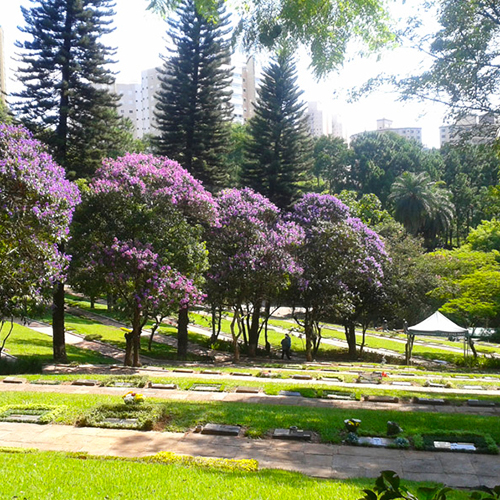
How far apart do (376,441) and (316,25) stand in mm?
6097

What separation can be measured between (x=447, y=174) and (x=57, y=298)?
3919cm

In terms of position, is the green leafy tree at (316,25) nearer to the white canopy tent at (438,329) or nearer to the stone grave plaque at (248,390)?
the stone grave plaque at (248,390)

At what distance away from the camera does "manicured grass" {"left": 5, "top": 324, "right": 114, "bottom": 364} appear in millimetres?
16531

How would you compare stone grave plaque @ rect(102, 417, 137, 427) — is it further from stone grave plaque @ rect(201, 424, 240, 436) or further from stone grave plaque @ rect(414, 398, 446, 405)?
stone grave plaque @ rect(414, 398, 446, 405)

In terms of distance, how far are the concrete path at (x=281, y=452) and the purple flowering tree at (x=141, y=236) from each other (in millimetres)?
6755

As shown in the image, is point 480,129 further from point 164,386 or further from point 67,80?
point 67,80

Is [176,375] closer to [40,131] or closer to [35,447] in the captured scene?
[35,447]

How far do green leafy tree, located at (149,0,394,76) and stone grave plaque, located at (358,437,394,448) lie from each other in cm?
552

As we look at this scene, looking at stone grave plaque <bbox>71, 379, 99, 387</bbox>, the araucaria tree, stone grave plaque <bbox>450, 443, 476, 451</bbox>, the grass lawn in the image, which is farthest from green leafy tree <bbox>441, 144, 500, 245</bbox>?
the grass lawn

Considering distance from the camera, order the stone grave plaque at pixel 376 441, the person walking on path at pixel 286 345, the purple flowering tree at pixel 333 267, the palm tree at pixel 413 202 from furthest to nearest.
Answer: the palm tree at pixel 413 202, the person walking on path at pixel 286 345, the purple flowering tree at pixel 333 267, the stone grave plaque at pixel 376 441

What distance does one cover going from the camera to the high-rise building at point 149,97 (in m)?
76.4

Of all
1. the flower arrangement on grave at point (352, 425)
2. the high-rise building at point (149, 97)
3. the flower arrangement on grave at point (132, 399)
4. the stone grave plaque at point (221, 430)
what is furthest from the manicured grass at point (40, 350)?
the high-rise building at point (149, 97)

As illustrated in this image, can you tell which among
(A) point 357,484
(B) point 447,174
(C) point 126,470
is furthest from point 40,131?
(B) point 447,174

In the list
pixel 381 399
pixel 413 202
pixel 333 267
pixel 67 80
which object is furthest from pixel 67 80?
pixel 413 202
